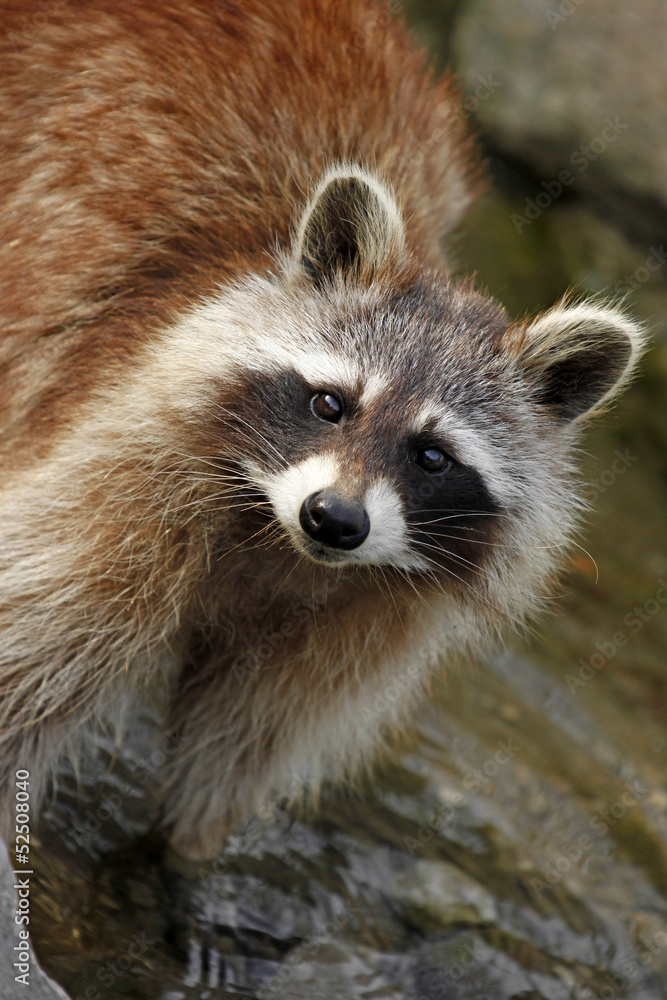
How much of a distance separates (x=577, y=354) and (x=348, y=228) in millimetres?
864

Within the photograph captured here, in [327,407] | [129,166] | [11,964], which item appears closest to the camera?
[11,964]

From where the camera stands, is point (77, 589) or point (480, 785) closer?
point (77, 589)

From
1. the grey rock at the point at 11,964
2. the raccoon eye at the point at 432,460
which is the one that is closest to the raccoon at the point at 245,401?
the raccoon eye at the point at 432,460

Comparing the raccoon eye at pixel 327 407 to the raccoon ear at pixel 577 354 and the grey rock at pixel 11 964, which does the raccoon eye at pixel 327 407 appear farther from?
the grey rock at pixel 11 964

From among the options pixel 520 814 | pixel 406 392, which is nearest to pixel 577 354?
pixel 406 392

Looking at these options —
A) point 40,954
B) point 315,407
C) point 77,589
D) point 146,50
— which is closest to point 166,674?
point 77,589

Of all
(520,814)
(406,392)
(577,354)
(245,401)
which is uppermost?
(577,354)

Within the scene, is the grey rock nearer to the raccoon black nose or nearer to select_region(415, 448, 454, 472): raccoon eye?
the raccoon black nose

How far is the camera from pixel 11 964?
2.84m

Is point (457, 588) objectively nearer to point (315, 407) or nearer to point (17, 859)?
point (315, 407)

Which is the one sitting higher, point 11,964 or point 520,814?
point 11,964

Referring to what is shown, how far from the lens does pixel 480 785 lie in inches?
211

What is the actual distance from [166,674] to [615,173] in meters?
5.37

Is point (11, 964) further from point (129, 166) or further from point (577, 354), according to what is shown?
point (129, 166)
